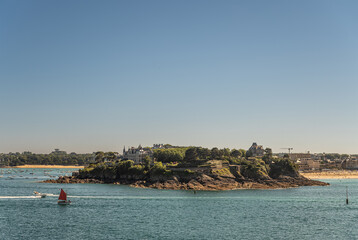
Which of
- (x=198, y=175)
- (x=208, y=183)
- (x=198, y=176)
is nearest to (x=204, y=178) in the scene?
(x=198, y=176)

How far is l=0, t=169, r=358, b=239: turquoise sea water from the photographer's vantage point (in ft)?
198

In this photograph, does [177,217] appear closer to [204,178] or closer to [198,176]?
[204,178]

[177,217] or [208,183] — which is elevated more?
[208,183]

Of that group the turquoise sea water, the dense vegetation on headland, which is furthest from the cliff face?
the turquoise sea water

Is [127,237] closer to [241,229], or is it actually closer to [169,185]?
[241,229]

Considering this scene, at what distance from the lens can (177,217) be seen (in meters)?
75.2

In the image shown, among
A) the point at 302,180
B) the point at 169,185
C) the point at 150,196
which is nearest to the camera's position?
the point at 150,196

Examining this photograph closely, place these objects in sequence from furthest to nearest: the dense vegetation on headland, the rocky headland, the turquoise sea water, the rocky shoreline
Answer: the dense vegetation on headland, the rocky headland, the rocky shoreline, the turquoise sea water

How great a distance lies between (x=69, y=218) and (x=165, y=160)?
112 meters

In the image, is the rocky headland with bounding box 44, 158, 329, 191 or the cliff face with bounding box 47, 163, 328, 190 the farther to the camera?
the rocky headland with bounding box 44, 158, 329, 191

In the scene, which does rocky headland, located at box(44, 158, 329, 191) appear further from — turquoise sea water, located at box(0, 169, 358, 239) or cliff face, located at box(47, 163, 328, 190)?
turquoise sea water, located at box(0, 169, 358, 239)

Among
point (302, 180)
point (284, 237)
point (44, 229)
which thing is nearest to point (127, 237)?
point (44, 229)

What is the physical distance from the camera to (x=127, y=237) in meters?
57.4

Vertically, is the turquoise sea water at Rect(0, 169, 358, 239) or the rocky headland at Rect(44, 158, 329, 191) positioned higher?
the rocky headland at Rect(44, 158, 329, 191)
